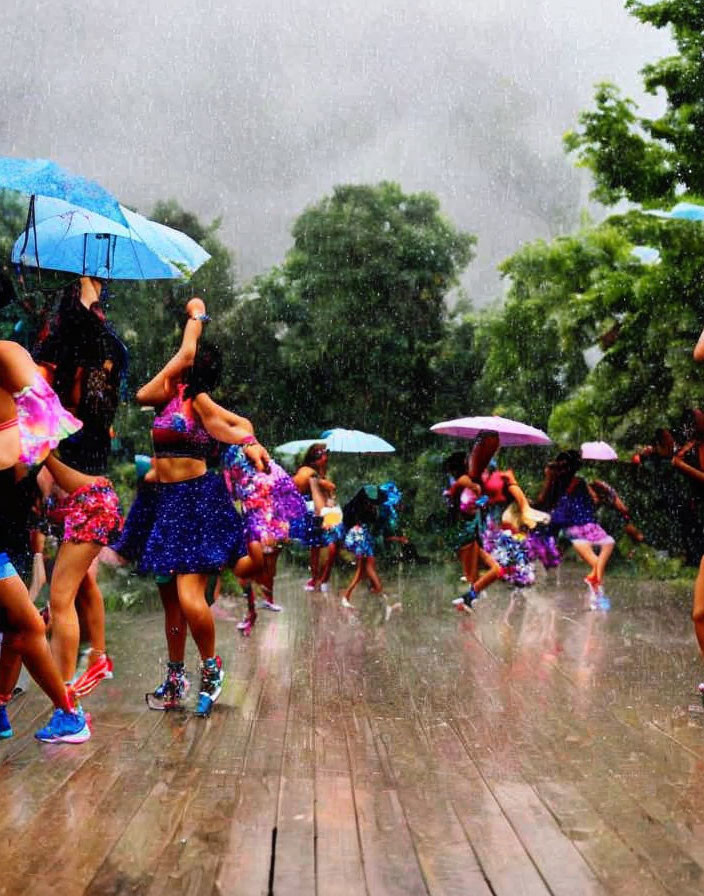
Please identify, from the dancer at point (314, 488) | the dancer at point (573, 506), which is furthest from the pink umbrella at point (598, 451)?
the dancer at point (314, 488)

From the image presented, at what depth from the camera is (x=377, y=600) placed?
1564 cm

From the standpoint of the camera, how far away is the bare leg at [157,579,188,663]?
23.6 ft

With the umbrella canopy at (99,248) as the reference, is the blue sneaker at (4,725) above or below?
below

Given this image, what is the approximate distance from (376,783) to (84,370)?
2644 millimetres

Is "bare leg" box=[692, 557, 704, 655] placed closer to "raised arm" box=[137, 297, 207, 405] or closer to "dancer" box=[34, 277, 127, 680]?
"raised arm" box=[137, 297, 207, 405]

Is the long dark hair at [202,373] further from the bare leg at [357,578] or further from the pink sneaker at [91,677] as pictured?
the bare leg at [357,578]

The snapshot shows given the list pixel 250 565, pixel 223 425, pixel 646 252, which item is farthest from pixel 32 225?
pixel 646 252

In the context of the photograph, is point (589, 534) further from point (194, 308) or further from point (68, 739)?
point (68, 739)

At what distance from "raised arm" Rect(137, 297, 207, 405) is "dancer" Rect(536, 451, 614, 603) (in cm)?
976

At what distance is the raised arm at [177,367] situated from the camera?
6844 mm

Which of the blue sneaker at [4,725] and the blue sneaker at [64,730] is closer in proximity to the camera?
the blue sneaker at [64,730]

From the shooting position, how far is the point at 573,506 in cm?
1628

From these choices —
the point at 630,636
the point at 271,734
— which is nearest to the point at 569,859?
the point at 271,734

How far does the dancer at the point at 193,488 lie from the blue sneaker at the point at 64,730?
98 cm
